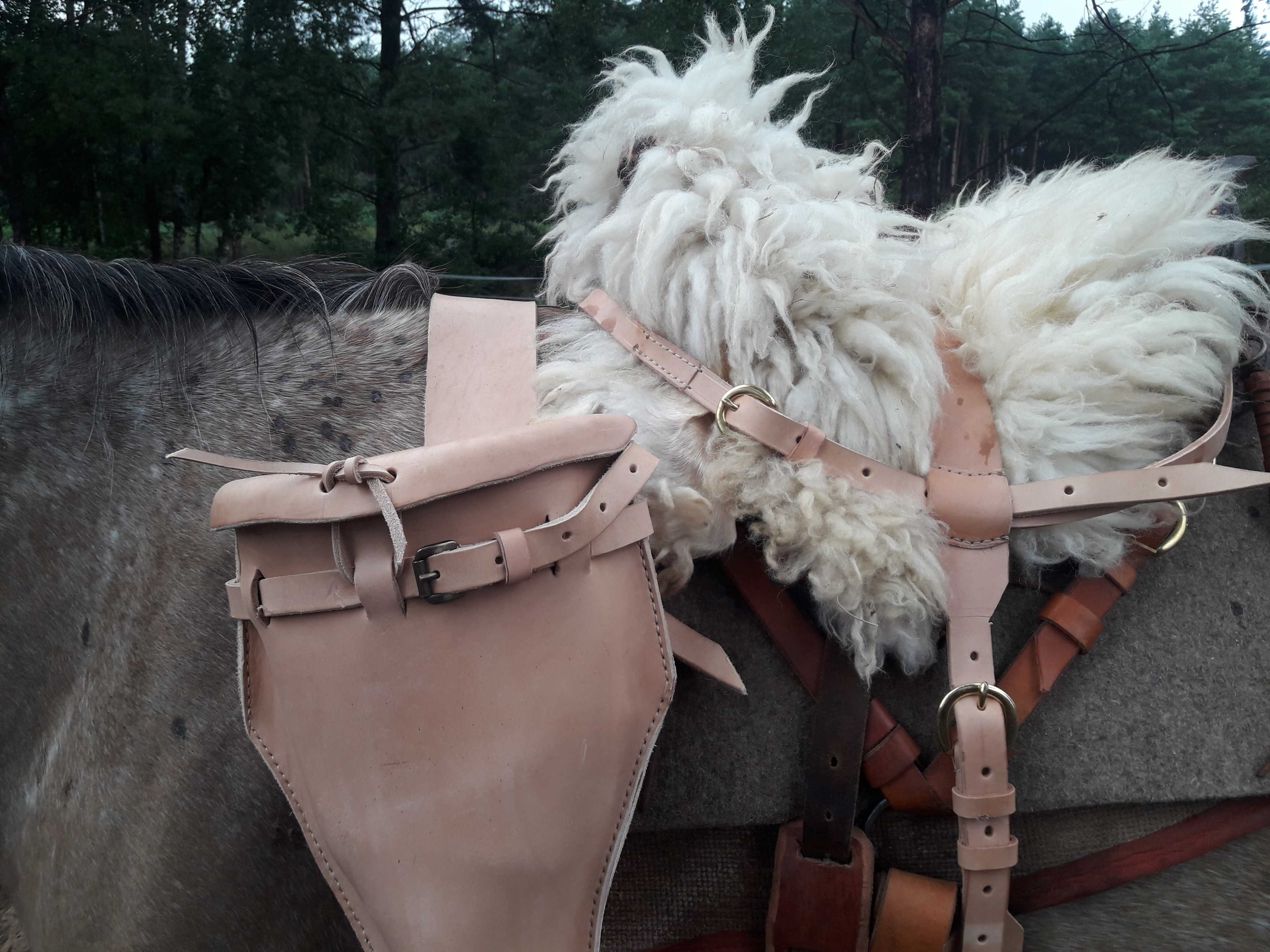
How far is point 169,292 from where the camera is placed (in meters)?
1.35

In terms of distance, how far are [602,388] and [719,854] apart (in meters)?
0.72

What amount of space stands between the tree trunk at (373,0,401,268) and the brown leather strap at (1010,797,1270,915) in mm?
8406

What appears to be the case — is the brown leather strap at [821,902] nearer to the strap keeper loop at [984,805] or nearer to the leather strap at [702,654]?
the strap keeper loop at [984,805]

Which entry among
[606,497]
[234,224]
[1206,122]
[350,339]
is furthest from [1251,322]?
[1206,122]

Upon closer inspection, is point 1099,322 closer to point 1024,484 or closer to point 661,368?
point 1024,484

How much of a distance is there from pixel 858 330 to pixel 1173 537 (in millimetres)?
560

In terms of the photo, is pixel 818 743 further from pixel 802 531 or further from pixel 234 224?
pixel 234 224

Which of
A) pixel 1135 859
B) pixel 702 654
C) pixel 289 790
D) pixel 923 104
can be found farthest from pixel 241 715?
pixel 923 104

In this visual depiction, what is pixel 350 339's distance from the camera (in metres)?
1.33

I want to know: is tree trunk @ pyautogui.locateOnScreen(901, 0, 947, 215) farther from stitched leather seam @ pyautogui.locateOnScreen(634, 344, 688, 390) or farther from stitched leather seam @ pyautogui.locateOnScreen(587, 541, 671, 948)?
stitched leather seam @ pyautogui.locateOnScreen(587, 541, 671, 948)

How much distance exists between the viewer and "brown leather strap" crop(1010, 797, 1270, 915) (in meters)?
1.19

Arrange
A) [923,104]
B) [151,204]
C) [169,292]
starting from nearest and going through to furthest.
Result: 1. [169,292]
2. [923,104]
3. [151,204]

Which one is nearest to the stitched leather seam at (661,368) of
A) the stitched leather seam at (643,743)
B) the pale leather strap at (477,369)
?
the pale leather strap at (477,369)

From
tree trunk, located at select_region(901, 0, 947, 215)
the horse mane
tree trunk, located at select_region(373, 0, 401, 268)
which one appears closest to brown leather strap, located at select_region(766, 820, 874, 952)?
the horse mane
